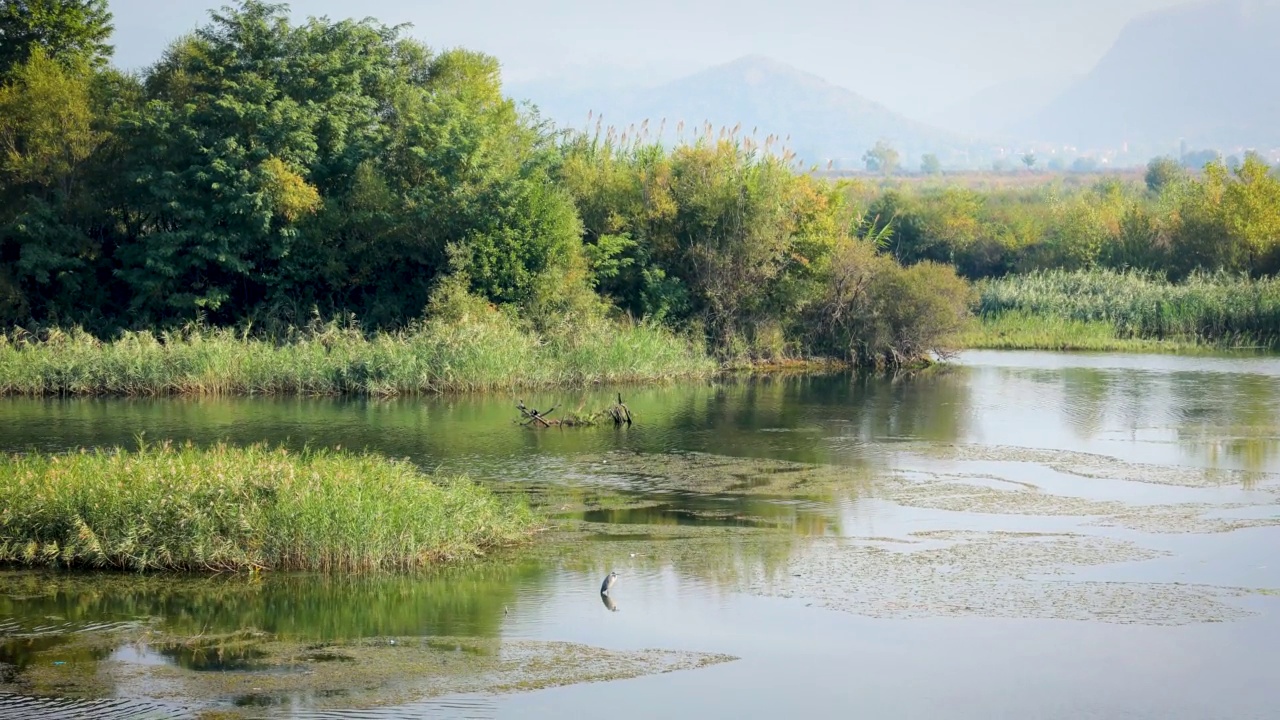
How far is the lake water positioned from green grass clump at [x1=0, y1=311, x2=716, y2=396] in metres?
6.07

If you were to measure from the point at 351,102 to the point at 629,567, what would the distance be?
25.4 m

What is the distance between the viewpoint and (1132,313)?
46.6 m

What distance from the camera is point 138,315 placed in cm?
3619

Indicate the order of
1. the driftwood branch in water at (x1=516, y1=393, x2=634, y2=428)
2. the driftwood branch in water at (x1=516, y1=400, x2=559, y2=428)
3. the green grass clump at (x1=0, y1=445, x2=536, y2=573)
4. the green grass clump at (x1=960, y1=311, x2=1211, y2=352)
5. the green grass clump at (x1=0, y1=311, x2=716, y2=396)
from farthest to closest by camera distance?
the green grass clump at (x1=960, y1=311, x2=1211, y2=352) < the green grass clump at (x1=0, y1=311, x2=716, y2=396) < the driftwood branch in water at (x1=516, y1=393, x2=634, y2=428) < the driftwood branch in water at (x1=516, y1=400, x2=559, y2=428) < the green grass clump at (x1=0, y1=445, x2=536, y2=573)

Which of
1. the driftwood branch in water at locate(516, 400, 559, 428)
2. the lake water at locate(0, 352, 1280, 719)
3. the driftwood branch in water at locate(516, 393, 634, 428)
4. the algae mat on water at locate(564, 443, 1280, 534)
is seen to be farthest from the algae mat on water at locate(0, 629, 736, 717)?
the driftwood branch in water at locate(516, 393, 634, 428)

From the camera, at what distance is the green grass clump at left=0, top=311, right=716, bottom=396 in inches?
1217

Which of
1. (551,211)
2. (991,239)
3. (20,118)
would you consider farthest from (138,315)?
(991,239)

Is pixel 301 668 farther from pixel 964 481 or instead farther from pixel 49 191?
pixel 49 191

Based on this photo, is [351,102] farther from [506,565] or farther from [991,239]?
[991,239]

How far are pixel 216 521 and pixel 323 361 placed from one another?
57.0ft

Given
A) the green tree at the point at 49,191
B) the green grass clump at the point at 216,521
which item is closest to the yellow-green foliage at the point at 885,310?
the green tree at the point at 49,191

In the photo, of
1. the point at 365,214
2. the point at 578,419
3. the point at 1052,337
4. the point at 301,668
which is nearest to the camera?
the point at 301,668

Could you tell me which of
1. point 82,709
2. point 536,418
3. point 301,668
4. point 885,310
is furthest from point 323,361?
point 82,709

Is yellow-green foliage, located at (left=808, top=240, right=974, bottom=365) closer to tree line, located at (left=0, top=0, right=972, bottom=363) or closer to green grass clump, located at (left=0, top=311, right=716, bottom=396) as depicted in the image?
tree line, located at (left=0, top=0, right=972, bottom=363)
